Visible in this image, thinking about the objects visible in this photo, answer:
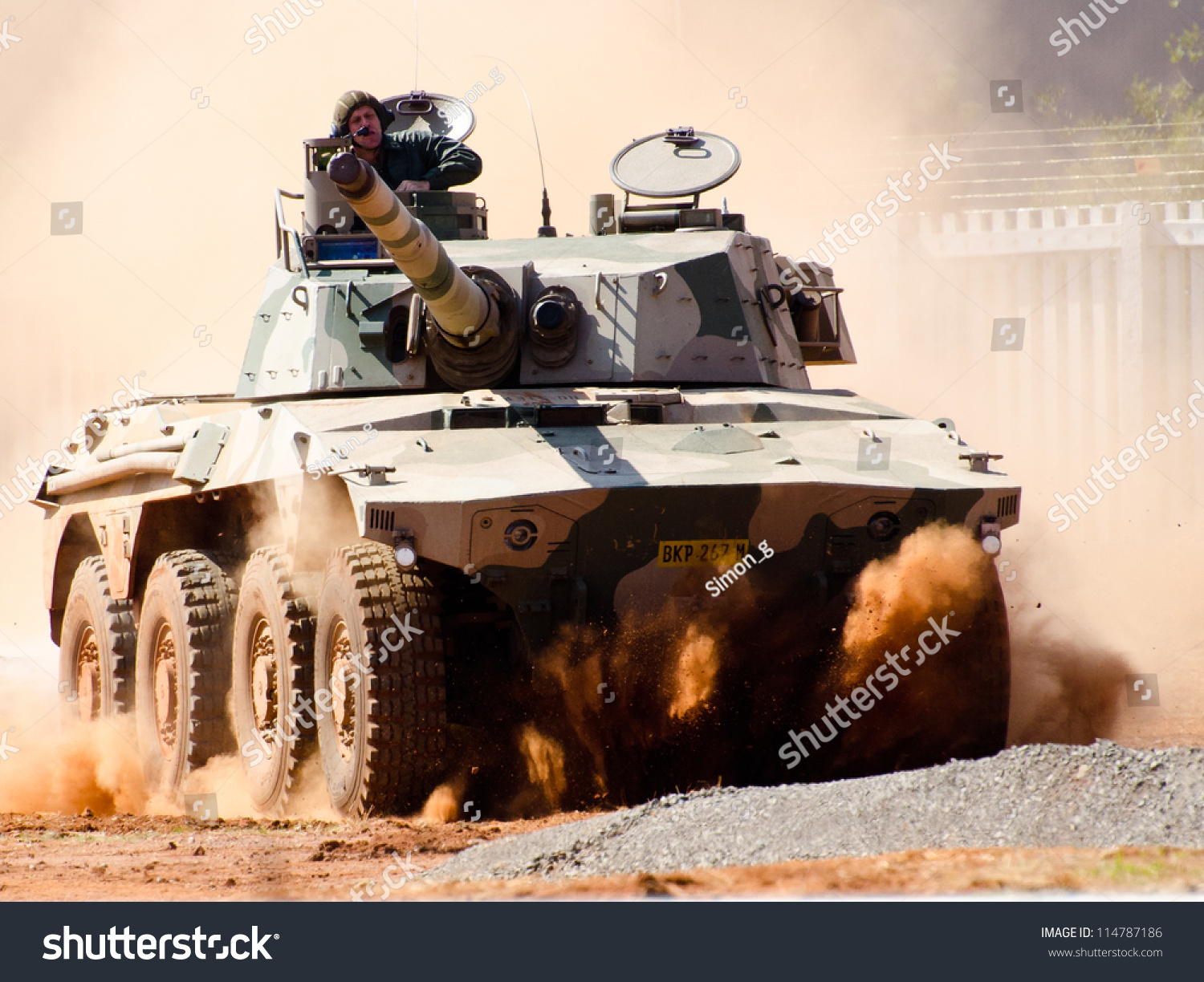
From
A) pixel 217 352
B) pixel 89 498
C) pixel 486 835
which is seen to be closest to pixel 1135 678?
pixel 486 835

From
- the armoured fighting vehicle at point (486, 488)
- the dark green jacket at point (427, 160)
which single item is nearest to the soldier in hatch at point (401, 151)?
the dark green jacket at point (427, 160)

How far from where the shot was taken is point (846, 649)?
8.09m

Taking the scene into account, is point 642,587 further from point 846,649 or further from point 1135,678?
point 1135,678

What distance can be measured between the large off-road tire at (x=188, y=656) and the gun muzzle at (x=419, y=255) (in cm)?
240

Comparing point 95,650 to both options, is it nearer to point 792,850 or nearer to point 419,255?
Answer: point 419,255

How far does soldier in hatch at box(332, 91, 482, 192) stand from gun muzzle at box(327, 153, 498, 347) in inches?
95.6

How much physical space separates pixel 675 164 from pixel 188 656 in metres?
4.51

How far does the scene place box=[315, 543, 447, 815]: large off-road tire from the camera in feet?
24.4

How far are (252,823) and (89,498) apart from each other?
13.5ft

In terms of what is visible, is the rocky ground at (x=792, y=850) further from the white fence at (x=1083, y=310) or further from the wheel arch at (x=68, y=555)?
the white fence at (x=1083, y=310)

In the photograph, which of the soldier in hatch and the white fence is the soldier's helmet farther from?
the white fence

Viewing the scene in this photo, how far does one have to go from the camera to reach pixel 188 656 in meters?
9.97

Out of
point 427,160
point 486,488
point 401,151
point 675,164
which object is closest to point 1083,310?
point 675,164

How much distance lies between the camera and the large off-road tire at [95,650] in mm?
11391
